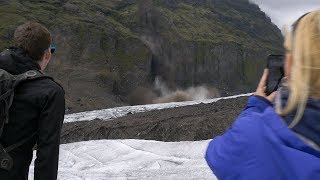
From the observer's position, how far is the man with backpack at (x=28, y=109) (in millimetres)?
2695

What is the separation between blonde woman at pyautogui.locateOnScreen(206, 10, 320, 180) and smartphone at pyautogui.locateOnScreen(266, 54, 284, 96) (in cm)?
21

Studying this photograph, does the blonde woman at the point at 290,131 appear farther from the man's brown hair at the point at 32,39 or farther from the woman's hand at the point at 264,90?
the man's brown hair at the point at 32,39

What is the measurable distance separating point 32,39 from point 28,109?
0.42 m

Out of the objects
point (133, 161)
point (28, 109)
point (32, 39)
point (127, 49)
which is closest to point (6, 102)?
point (28, 109)

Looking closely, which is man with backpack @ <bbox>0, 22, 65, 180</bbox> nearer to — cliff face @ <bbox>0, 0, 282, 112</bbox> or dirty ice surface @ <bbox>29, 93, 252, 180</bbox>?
dirty ice surface @ <bbox>29, 93, 252, 180</bbox>

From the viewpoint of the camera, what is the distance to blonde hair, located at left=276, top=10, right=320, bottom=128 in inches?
56.5

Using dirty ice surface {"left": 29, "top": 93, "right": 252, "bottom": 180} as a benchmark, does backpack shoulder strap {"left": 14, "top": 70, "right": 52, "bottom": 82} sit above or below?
above

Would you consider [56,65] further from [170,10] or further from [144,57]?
[170,10]

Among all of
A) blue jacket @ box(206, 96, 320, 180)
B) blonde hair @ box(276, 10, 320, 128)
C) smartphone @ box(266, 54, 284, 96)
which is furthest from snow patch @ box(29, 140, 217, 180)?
blonde hair @ box(276, 10, 320, 128)

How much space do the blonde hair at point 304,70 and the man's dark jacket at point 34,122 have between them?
5.23ft

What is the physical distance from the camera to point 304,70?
1449 mm

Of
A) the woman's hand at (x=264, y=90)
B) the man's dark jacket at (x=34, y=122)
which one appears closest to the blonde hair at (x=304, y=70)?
the woman's hand at (x=264, y=90)

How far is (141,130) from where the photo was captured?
53.7 ft

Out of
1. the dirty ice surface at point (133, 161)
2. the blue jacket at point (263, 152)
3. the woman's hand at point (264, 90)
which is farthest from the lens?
the dirty ice surface at point (133, 161)
